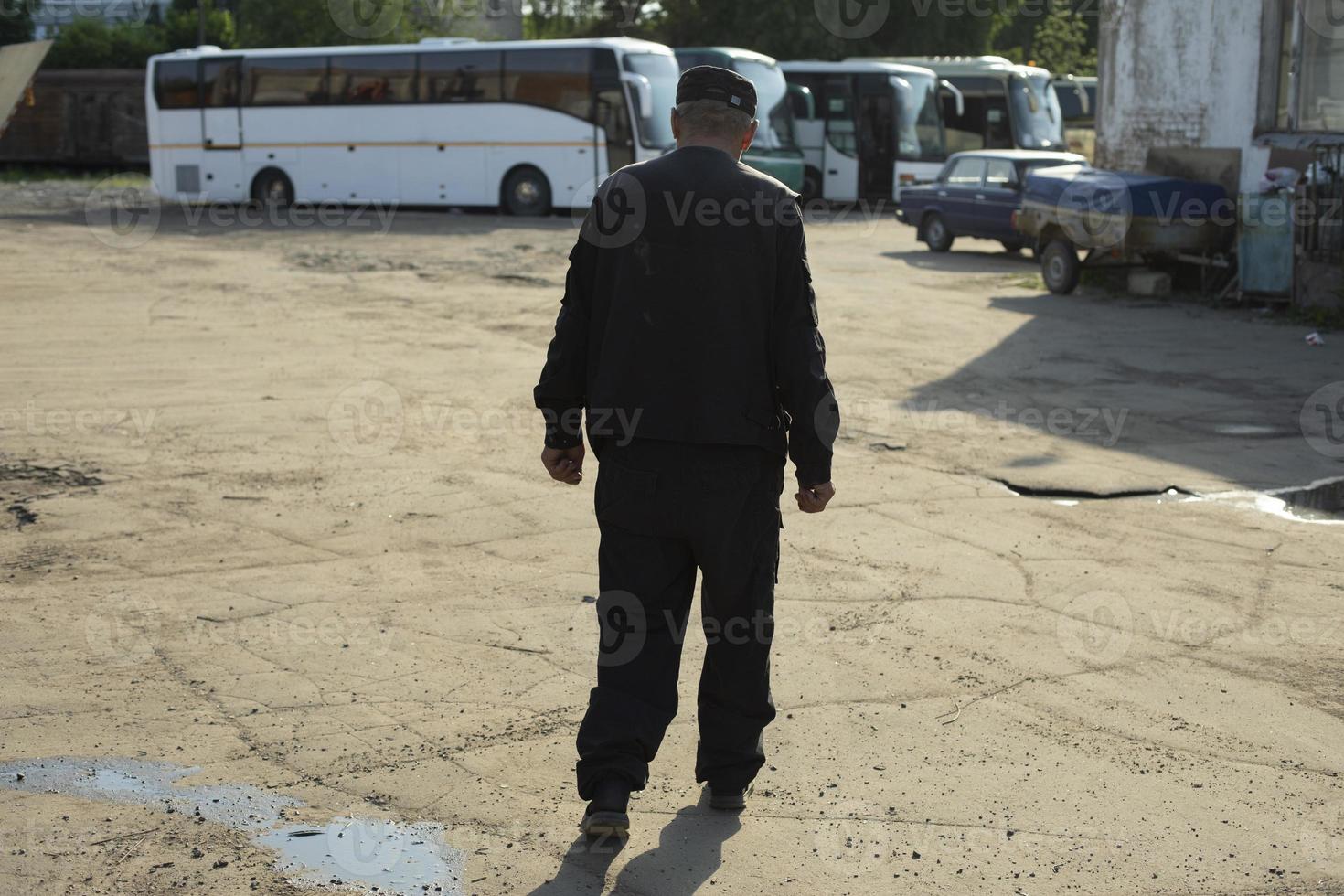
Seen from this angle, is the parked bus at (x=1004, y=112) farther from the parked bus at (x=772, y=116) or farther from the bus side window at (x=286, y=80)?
the bus side window at (x=286, y=80)

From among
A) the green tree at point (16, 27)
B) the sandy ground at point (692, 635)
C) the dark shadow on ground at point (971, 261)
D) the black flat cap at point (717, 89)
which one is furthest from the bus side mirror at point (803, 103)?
the black flat cap at point (717, 89)

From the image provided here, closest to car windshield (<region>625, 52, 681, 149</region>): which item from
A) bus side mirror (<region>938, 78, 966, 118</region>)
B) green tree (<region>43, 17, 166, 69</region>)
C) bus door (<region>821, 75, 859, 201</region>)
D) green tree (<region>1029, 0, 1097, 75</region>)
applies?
bus door (<region>821, 75, 859, 201</region>)

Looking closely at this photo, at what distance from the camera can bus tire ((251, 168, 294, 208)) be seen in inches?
1129

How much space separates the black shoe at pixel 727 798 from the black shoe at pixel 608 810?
0.32 m

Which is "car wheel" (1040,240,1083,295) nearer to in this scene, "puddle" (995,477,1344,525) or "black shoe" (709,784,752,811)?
"puddle" (995,477,1344,525)

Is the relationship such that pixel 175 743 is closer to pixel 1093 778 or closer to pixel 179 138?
pixel 1093 778

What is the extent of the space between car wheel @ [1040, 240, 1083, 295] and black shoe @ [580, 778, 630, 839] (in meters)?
13.9

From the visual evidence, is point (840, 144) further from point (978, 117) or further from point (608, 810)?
point (608, 810)

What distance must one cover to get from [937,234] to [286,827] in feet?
63.0

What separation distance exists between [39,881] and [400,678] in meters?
1.59

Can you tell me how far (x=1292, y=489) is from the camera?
307 inches

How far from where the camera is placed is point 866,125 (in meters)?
30.2

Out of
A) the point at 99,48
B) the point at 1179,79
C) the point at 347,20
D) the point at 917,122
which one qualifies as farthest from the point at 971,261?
the point at 99,48

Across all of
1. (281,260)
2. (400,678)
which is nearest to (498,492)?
(400,678)
